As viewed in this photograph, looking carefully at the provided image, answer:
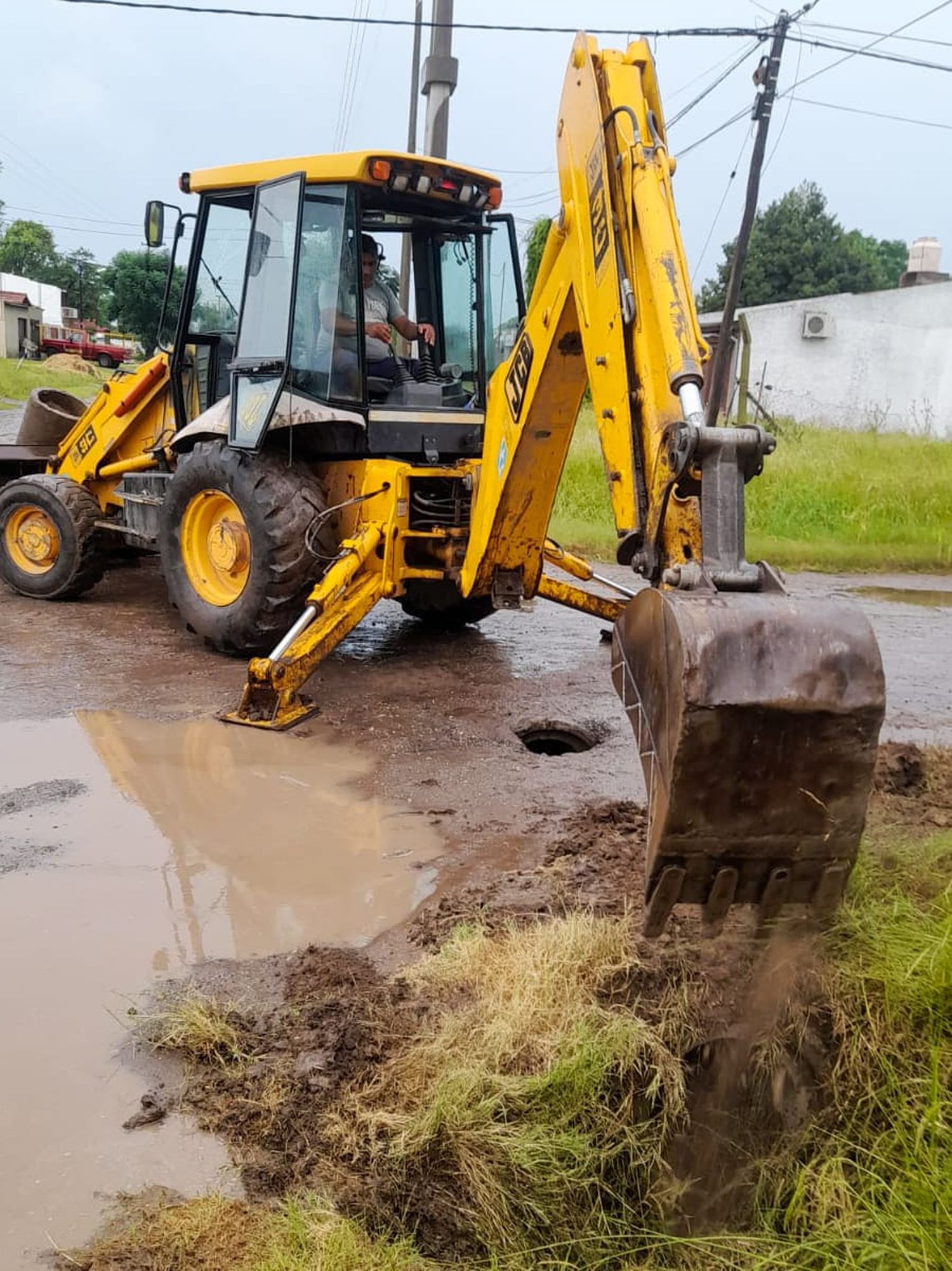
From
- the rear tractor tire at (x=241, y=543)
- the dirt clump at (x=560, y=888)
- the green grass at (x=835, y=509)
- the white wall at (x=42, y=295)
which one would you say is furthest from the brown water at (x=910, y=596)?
the white wall at (x=42, y=295)

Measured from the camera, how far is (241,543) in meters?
6.67

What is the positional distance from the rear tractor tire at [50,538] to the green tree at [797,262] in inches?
1599

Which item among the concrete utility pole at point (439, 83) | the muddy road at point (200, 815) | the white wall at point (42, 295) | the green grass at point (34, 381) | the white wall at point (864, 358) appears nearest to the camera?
the muddy road at point (200, 815)

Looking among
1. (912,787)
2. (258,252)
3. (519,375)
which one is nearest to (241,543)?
(258,252)

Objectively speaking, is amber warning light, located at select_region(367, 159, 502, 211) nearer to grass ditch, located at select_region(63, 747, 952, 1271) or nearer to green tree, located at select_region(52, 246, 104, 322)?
grass ditch, located at select_region(63, 747, 952, 1271)

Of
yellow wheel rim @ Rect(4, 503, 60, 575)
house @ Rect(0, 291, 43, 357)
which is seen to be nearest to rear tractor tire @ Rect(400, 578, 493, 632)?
yellow wheel rim @ Rect(4, 503, 60, 575)

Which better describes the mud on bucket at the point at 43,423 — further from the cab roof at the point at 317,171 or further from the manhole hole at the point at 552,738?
the manhole hole at the point at 552,738

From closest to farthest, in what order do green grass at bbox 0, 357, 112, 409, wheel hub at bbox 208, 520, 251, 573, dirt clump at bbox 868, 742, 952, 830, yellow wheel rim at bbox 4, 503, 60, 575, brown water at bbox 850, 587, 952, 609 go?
1. dirt clump at bbox 868, 742, 952, 830
2. wheel hub at bbox 208, 520, 251, 573
3. yellow wheel rim at bbox 4, 503, 60, 575
4. brown water at bbox 850, 587, 952, 609
5. green grass at bbox 0, 357, 112, 409

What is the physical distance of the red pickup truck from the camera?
50438 millimetres

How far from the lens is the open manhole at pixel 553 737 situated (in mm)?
5770

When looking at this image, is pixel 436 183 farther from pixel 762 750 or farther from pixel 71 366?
pixel 71 366

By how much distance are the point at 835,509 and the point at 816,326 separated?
542 inches

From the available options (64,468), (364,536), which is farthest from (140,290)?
(364,536)

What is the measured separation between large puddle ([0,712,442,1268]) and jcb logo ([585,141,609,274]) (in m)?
2.38
